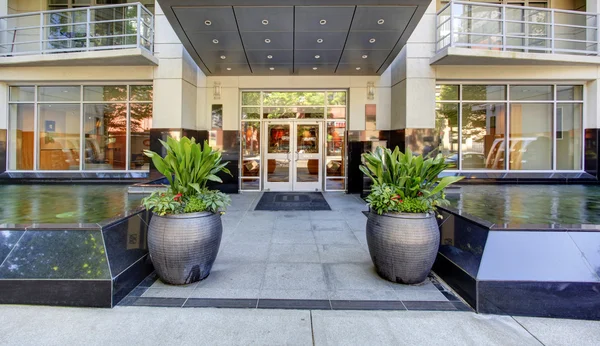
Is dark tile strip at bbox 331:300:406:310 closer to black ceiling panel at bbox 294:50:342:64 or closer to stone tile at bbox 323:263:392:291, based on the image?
stone tile at bbox 323:263:392:291

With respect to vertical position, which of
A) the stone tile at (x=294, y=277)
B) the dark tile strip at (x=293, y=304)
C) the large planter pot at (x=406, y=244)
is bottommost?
the dark tile strip at (x=293, y=304)

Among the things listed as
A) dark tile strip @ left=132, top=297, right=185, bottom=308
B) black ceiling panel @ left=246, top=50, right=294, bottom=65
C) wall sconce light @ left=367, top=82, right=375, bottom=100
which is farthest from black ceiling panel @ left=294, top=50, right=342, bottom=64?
dark tile strip @ left=132, top=297, right=185, bottom=308

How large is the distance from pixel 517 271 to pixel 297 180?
841cm

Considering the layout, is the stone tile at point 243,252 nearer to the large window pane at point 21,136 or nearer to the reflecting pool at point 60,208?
the reflecting pool at point 60,208

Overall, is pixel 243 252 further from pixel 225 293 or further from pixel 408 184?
pixel 408 184

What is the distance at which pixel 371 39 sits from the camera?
8180mm

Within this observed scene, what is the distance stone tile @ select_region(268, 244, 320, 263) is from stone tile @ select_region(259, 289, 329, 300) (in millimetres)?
980

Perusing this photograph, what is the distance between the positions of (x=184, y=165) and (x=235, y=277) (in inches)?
59.7

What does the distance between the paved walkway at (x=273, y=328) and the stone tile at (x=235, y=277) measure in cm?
58

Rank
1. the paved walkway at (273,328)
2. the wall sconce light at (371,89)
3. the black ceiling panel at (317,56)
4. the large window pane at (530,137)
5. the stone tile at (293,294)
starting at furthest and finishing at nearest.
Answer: the wall sconce light at (371,89) < the large window pane at (530,137) < the black ceiling panel at (317,56) < the stone tile at (293,294) < the paved walkway at (273,328)

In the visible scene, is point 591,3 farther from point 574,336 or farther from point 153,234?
point 153,234

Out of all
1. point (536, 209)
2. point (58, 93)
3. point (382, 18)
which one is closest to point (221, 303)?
point (536, 209)

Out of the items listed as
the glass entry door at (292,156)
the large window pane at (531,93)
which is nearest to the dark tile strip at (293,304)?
the glass entry door at (292,156)

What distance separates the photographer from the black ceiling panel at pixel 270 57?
895cm
